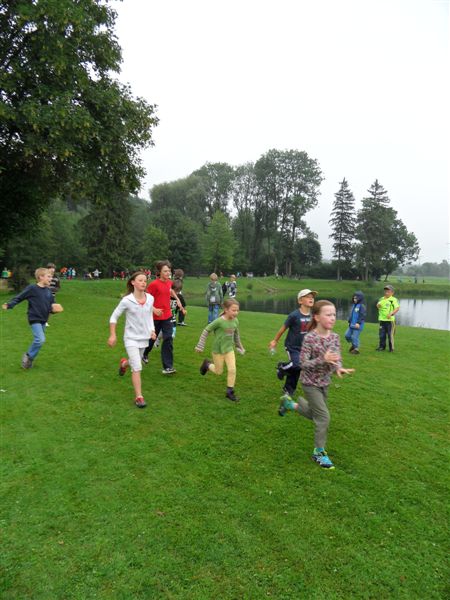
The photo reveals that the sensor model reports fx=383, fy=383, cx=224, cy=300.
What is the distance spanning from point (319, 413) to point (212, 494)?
1664 mm

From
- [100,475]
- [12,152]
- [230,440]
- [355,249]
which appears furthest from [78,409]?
[355,249]

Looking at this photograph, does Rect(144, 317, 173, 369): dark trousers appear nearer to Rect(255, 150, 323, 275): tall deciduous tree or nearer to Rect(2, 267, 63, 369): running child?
Rect(2, 267, 63, 369): running child

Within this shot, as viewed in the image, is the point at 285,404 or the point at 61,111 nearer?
the point at 285,404

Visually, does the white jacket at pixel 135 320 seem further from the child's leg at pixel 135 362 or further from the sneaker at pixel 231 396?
the sneaker at pixel 231 396

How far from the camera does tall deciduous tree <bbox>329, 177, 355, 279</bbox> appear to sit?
253ft

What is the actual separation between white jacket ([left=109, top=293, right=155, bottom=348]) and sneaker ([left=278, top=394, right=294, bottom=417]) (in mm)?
2505

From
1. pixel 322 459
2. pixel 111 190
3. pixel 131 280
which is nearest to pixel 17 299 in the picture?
pixel 131 280

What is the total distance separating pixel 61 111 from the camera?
49.2 ft

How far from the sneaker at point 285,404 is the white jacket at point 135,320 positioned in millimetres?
2505

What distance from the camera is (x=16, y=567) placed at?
3.10 m

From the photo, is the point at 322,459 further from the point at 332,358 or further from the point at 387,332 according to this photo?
the point at 387,332

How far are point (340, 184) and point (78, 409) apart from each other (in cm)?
7994

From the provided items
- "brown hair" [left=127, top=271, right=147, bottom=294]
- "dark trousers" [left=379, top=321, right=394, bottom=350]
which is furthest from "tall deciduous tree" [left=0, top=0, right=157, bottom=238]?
"dark trousers" [left=379, top=321, right=394, bottom=350]

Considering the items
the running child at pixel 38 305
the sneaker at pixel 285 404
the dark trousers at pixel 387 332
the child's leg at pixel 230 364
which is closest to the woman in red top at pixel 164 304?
the child's leg at pixel 230 364
